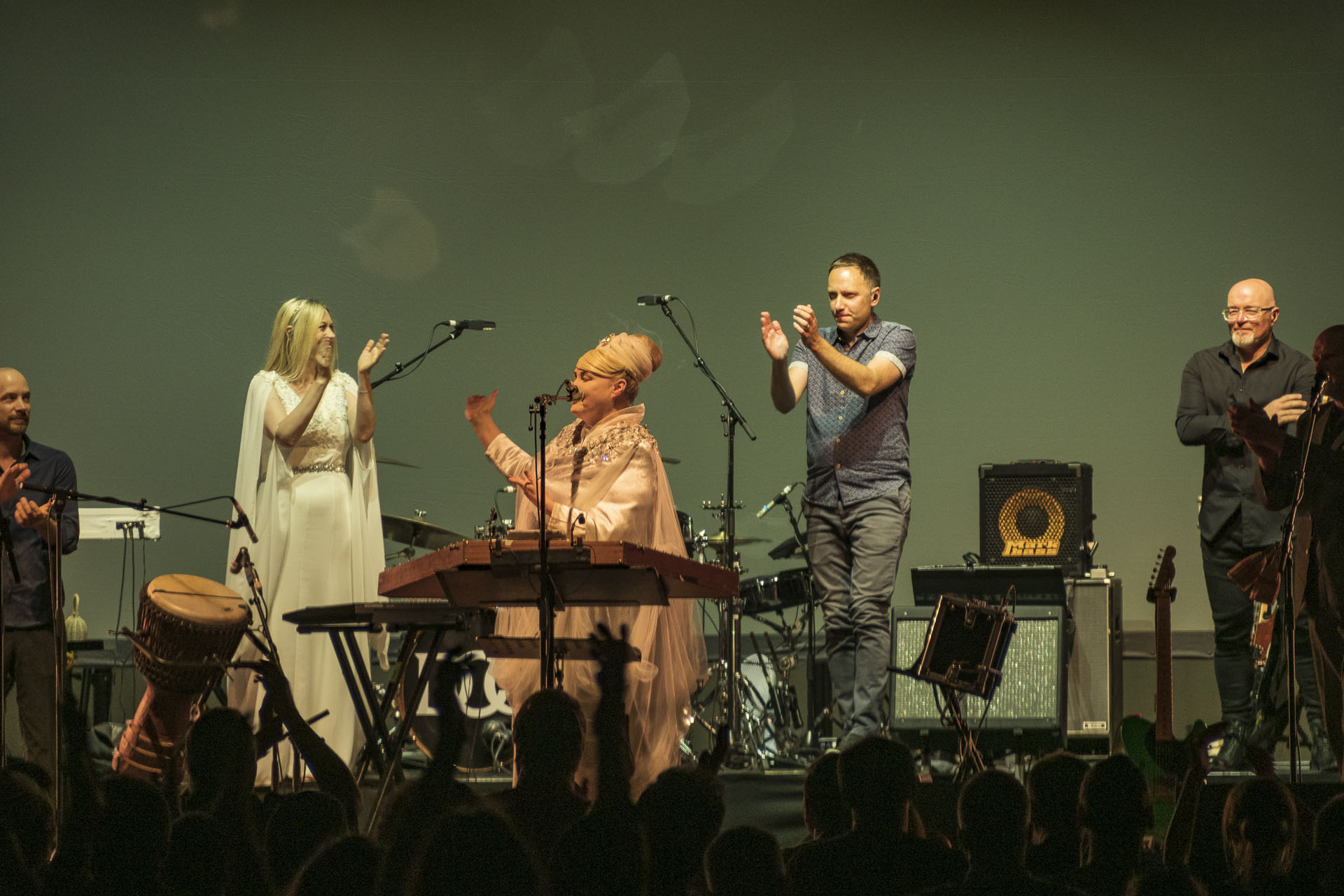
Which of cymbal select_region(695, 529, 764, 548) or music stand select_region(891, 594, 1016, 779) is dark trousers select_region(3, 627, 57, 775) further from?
music stand select_region(891, 594, 1016, 779)

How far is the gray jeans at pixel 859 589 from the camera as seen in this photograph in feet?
16.9

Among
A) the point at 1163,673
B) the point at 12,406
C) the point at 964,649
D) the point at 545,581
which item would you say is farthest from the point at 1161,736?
the point at 12,406

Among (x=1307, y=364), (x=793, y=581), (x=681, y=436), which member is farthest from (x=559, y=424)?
(x=1307, y=364)

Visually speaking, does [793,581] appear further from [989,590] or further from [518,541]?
[518,541]

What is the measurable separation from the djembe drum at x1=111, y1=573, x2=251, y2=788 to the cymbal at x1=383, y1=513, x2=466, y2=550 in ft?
5.63

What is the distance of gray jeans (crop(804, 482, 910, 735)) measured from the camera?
514 cm

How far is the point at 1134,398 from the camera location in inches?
310

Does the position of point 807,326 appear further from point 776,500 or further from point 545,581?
point 776,500

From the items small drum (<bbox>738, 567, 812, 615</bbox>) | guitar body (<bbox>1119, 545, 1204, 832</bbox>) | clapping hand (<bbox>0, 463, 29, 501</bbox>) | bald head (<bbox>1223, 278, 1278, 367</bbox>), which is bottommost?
guitar body (<bbox>1119, 545, 1204, 832</bbox>)

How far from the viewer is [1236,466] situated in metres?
5.93

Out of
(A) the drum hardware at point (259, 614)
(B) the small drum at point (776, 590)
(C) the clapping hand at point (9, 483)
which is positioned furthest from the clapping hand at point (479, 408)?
(B) the small drum at point (776, 590)

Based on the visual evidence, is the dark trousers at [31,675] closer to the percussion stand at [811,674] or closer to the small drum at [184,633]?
the small drum at [184,633]

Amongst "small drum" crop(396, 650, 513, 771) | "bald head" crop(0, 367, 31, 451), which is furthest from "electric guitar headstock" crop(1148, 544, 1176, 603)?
"bald head" crop(0, 367, 31, 451)

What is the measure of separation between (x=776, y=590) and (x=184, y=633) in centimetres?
314
